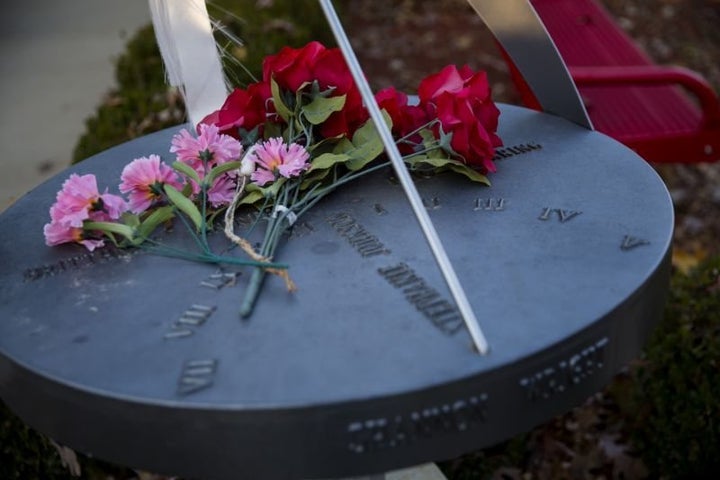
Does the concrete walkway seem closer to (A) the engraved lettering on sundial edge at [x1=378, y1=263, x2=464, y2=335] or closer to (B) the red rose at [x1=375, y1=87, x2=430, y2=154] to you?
(B) the red rose at [x1=375, y1=87, x2=430, y2=154]

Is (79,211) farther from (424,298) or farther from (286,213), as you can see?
(424,298)

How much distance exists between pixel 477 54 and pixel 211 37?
4523mm

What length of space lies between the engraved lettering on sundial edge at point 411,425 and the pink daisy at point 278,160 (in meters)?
0.72

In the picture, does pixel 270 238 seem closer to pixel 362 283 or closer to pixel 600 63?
pixel 362 283

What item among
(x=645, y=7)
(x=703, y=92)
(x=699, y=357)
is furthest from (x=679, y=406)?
(x=645, y=7)

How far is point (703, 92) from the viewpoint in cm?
337

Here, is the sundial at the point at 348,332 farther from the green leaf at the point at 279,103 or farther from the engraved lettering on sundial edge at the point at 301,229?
the green leaf at the point at 279,103

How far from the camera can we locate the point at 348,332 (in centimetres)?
167

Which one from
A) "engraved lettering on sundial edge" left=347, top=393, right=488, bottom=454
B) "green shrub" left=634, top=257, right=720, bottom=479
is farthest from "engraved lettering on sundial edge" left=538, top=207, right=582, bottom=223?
"green shrub" left=634, top=257, right=720, bottom=479

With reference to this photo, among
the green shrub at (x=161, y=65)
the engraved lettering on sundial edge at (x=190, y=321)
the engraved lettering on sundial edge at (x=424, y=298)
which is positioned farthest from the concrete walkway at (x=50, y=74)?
the engraved lettering on sundial edge at (x=424, y=298)

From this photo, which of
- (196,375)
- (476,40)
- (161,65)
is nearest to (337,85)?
(196,375)

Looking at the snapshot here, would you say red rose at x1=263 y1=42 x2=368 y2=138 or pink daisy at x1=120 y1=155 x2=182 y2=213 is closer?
pink daisy at x1=120 y1=155 x2=182 y2=213

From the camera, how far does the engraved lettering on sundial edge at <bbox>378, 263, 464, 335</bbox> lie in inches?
65.6

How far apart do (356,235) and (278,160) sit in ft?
0.81
